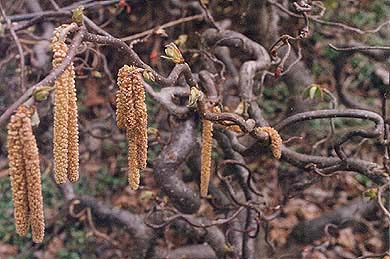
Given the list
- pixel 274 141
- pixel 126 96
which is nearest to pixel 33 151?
pixel 126 96

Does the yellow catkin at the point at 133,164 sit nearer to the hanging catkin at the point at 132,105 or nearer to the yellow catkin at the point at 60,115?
the hanging catkin at the point at 132,105

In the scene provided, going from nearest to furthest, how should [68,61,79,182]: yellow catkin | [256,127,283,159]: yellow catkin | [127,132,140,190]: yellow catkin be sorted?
[68,61,79,182]: yellow catkin, [127,132,140,190]: yellow catkin, [256,127,283,159]: yellow catkin

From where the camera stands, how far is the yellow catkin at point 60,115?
78cm

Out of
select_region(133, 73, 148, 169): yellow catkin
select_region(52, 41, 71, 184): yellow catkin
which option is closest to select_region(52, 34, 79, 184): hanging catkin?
select_region(52, 41, 71, 184): yellow catkin

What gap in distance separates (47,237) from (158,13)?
1.06 meters

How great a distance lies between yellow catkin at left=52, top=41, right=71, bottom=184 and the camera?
0.78 metres

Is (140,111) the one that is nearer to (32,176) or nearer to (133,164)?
(133,164)

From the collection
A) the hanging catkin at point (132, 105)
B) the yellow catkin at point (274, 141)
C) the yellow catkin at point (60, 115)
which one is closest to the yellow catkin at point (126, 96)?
the hanging catkin at point (132, 105)

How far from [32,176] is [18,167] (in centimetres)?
2

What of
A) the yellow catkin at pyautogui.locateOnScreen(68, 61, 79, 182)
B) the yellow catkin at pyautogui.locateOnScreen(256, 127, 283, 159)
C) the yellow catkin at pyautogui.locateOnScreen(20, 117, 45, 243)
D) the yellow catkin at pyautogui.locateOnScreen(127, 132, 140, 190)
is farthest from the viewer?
the yellow catkin at pyautogui.locateOnScreen(256, 127, 283, 159)

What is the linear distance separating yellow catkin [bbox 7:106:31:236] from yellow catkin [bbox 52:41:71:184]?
0.05m

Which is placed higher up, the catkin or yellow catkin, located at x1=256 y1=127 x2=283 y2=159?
the catkin

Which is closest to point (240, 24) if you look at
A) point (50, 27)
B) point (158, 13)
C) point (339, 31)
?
point (158, 13)

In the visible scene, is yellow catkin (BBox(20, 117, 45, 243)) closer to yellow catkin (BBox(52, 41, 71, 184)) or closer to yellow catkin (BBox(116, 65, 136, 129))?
yellow catkin (BBox(52, 41, 71, 184))
